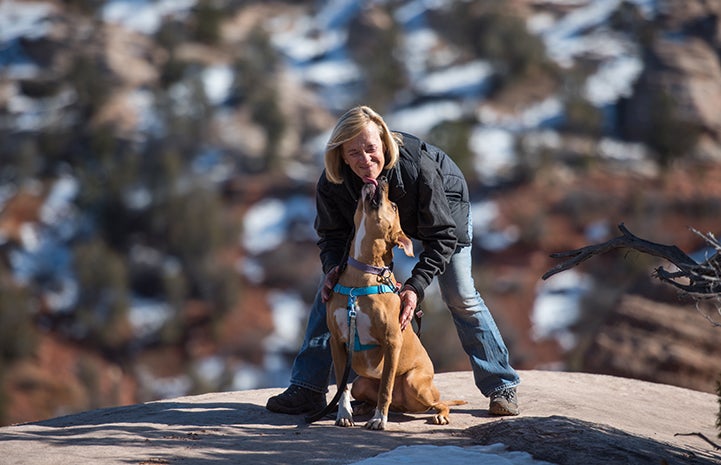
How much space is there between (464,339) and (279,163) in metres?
24.2

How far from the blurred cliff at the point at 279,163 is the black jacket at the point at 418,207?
6521 millimetres

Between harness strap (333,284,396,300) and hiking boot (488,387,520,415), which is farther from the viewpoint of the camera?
hiking boot (488,387,520,415)

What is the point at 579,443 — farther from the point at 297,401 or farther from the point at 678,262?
the point at 297,401

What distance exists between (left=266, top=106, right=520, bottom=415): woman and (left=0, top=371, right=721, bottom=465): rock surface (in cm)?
27

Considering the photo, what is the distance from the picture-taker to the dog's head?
4863 mm

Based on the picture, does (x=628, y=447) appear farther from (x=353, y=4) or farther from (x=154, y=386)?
(x=353, y=4)

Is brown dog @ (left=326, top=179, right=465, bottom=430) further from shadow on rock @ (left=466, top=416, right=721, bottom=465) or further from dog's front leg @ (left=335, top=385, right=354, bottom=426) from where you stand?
shadow on rock @ (left=466, top=416, right=721, bottom=465)

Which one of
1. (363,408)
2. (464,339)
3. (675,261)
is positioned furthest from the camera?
(464,339)

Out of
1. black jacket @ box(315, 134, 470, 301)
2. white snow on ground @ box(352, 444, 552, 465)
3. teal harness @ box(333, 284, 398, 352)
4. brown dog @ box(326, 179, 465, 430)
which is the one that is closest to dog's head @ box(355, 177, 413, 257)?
brown dog @ box(326, 179, 465, 430)

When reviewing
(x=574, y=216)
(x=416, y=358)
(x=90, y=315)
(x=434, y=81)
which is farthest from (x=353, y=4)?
Answer: (x=416, y=358)

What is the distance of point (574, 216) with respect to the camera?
2619 centimetres

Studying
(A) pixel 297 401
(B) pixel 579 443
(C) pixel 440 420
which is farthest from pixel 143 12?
(B) pixel 579 443

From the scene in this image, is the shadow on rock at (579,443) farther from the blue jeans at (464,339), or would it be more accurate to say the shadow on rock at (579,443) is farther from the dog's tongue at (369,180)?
the dog's tongue at (369,180)

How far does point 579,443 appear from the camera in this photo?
15.3 ft
